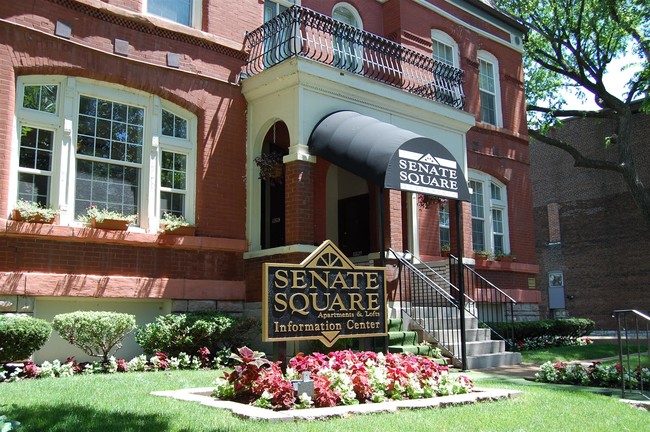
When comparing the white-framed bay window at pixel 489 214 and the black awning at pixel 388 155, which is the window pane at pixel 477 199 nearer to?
the white-framed bay window at pixel 489 214

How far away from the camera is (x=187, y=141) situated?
40.0 feet

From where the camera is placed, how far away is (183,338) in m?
10.4

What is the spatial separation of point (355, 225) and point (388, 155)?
467cm

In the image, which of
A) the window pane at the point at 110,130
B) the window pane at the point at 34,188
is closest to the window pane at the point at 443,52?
the window pane at the point at 110,130

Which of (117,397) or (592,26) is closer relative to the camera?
(117,397)

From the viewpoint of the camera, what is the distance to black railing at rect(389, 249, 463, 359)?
38.0 feet

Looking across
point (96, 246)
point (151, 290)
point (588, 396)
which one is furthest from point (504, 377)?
point (96, 246)

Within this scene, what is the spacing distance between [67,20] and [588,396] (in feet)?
32.6

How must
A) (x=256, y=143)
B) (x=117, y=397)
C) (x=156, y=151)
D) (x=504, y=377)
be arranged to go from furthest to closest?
(x=256, y=143) < (x=156, y=151) < (x=504, y=377) < (x=117, y=397)

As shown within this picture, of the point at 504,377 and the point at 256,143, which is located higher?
the point at 256,143

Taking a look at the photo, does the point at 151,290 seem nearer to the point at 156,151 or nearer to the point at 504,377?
the point at 156,151

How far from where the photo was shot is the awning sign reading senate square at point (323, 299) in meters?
7.36

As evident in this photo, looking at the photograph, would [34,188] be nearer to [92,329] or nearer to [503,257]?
[92,329]

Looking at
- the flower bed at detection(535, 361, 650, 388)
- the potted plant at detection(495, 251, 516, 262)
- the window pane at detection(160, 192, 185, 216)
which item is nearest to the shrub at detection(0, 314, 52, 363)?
the window pane at detection(160, 192, 185, 216)
